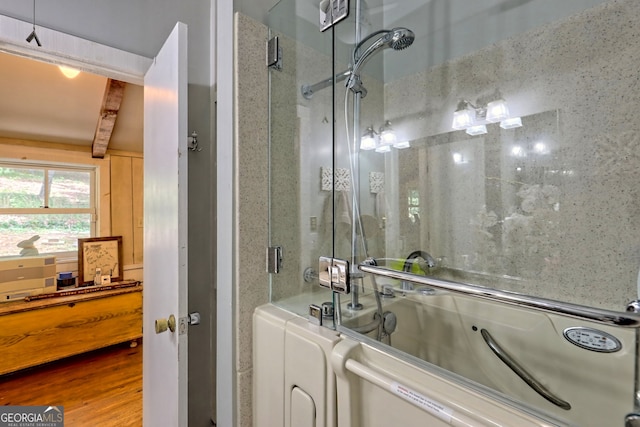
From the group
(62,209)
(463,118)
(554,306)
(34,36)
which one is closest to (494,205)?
(463,118)

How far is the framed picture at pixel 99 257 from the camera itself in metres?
3.07

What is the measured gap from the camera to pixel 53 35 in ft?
3.74

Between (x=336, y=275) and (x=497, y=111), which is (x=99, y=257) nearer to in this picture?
(x=336, y=275)

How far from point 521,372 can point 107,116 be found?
3.43 m

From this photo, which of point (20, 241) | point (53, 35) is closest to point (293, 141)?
point (53, 35)

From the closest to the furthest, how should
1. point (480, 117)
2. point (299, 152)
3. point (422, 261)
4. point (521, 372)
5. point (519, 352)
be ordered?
point (521, 372) → point (519, 352) → point (299, 152) → point (480, 117) → point (422, 261)

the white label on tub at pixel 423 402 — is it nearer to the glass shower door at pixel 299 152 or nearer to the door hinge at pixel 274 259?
the glass shower door at pixel 299 152

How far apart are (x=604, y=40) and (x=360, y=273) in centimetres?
138

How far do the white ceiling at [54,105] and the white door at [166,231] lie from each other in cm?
148

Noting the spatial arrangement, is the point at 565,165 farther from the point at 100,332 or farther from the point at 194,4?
the point at 100,332

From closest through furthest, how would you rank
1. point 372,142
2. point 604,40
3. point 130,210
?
point 604,40
point 372,142
point 130,210

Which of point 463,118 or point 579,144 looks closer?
point 579,144

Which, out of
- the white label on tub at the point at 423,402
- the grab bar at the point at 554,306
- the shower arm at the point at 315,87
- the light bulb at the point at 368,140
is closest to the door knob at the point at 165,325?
the white label on tub at the point at 423,402

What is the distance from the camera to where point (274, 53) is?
1220 mm
